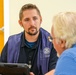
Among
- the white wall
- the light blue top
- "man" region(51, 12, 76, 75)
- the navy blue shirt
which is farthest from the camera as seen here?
the white wall

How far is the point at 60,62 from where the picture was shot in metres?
1.07

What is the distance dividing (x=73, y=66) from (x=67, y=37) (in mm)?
204

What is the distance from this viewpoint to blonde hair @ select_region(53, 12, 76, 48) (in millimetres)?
1169

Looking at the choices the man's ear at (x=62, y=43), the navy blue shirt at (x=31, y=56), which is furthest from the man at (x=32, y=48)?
the man's ear at (x=62, y=43)

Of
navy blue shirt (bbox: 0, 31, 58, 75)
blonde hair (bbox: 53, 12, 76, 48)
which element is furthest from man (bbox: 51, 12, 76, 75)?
navy blue shirt (bbox: 0, 31, 58, 75)

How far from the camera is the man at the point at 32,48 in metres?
1.94

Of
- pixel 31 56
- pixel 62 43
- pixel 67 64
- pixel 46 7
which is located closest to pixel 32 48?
pixel 31 56

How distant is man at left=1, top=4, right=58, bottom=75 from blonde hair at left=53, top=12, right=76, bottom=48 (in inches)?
29.8

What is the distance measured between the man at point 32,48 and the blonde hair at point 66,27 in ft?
2.48

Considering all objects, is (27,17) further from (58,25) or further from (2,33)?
(2,33)

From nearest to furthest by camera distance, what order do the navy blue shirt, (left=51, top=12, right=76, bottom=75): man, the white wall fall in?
(left=51, top=12, right=76, bottom=75): man → the navy blue shirt → the white wall

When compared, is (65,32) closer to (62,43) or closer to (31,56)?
(62,43)

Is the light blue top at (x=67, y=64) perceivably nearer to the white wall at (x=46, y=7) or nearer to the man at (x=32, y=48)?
the man at (x=32, y=48)

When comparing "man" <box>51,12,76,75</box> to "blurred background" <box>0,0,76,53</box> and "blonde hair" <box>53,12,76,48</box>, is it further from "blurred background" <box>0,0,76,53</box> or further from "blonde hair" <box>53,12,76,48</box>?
"blurred background" <box>0,0,76,53</box>
